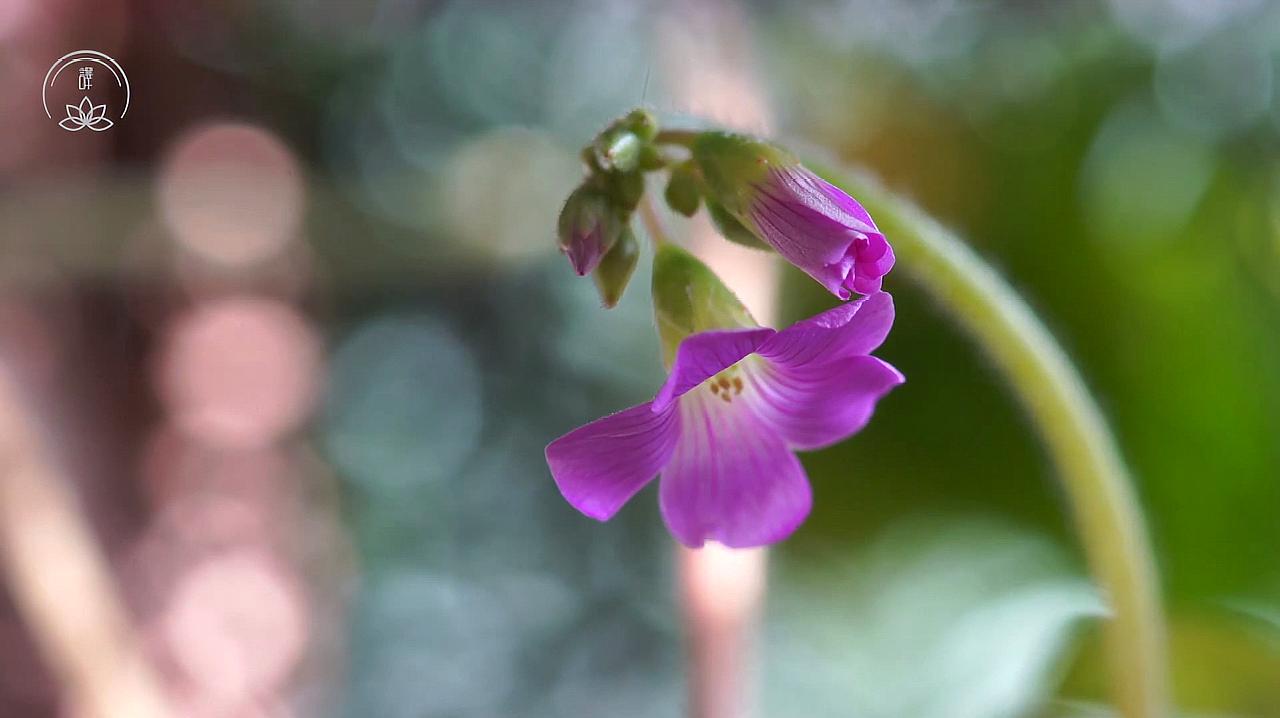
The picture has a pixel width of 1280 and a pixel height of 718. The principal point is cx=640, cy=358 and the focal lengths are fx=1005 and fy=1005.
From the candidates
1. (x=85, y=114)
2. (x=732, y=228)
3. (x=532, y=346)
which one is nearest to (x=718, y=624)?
(x=732, y=228)

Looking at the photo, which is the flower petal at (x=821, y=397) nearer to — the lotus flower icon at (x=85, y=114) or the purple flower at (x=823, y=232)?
the purple flower at (x=823, y=232)

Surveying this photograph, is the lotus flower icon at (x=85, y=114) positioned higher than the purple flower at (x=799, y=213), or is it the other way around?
the lotus flower icon at (x=85, y=114)

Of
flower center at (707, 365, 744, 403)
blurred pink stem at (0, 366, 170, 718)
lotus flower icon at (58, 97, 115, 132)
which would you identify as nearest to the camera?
flower center at (707, 365, 744, 403)

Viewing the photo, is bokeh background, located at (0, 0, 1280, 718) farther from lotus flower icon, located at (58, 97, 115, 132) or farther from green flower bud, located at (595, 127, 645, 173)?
green flower bud, located at (595, 127, 645, 173)

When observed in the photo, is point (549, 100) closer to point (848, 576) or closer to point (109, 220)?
point (109, 220)

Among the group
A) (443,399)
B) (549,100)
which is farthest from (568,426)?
(549,100)

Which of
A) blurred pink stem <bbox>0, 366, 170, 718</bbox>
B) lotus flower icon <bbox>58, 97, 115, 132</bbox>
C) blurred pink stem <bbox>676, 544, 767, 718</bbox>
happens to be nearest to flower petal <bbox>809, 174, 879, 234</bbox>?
blurred pink stem <bbox>676, 544, 767, 718</bbox>

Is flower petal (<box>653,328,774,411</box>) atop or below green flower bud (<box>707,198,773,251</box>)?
below

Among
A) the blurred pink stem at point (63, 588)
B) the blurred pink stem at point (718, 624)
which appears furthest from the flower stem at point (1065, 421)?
the blurred pink stem at point (63, 588)

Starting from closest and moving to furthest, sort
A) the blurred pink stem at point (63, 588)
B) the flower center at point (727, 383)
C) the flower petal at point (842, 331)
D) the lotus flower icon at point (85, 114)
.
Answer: the flower petal at point (842, 331) → the flower center at point (727, 383) → the lotus flower icon at point (85, 114) → the blurred pink stem at point (63, 588)
